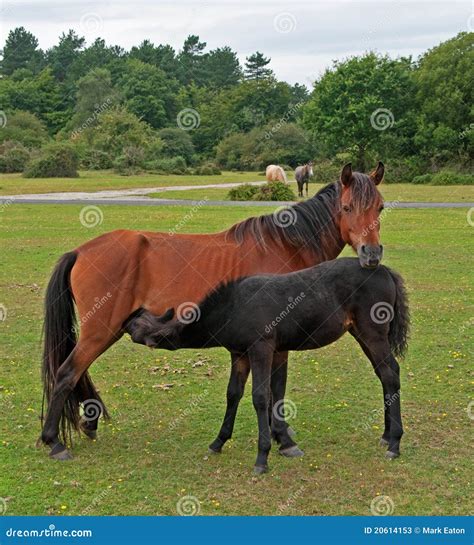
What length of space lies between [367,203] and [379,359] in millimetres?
1508

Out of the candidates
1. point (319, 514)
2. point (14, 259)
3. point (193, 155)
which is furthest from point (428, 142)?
point (319, 514)

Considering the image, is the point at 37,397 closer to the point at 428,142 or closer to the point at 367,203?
the point at 367,203

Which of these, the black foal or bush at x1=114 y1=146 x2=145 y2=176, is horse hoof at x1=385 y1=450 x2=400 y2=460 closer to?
the black foal

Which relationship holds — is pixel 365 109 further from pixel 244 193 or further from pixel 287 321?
pixel 287 321

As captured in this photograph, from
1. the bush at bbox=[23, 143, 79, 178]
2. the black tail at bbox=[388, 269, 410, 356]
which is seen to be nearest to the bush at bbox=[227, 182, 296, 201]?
the bush at bbox=[23, 143, 79, 178]

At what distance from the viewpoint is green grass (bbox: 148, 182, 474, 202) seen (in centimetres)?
3597

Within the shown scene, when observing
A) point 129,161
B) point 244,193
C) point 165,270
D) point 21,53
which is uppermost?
point 21,53

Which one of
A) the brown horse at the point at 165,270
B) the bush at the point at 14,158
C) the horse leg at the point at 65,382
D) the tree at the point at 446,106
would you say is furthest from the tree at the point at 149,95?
the horse leg at the point at 65,382

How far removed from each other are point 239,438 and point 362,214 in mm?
2580

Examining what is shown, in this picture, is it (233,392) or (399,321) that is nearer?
(233,392)

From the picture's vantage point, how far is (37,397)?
8672mm

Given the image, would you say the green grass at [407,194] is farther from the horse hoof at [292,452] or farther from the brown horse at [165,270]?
the horse hoof at [292,452]

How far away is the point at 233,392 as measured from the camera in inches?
274

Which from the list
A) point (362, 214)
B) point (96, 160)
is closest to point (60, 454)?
point (362, 214)
